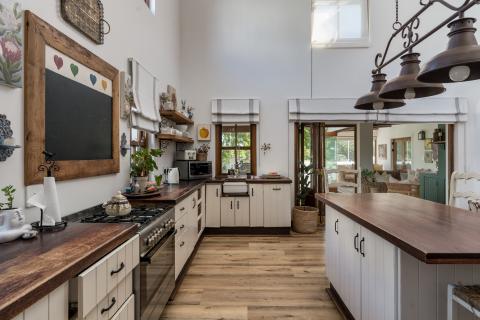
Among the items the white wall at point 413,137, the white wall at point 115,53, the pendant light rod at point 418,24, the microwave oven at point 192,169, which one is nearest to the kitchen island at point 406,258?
the pendant light rod at point 418,24

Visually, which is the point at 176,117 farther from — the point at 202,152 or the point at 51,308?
the point at 51,308

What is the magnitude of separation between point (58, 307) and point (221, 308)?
1.58m

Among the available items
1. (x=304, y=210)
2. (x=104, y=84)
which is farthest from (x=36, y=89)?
(x=304, y=210)

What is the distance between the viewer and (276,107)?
15.3ft

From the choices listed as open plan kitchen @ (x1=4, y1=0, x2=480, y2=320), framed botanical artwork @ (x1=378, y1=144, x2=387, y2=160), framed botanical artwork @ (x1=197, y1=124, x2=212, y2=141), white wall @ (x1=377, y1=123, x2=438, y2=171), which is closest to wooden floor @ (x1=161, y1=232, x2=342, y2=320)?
open plan kitchen @ (x1=4, y1=0, x2=480, y2=320)

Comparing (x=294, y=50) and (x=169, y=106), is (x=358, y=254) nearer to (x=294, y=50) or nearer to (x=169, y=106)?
(x=169, y=106)

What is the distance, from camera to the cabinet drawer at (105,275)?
950 mm

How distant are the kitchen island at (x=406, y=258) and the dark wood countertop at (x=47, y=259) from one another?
4.38 feet

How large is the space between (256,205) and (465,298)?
312 centimetres

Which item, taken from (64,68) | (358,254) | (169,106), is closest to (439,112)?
(358,254)

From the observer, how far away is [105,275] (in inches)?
44.0

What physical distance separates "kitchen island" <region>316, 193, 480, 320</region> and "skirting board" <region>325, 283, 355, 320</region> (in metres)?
0.03

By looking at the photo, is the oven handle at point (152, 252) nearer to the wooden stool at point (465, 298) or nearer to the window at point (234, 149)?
the wooden stool at point (465, 298)

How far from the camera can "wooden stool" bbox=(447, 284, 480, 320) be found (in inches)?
44.2
